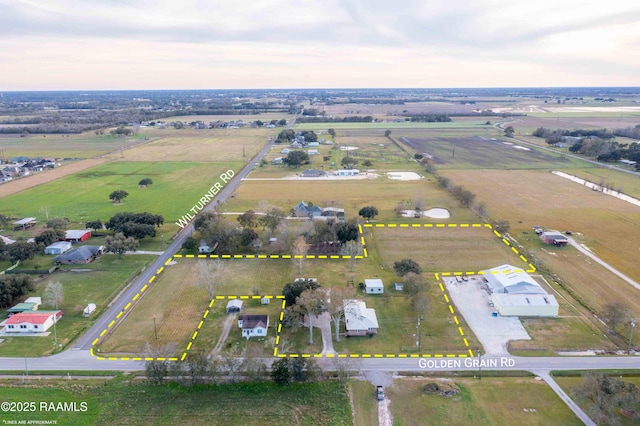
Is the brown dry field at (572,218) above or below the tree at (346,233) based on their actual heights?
below

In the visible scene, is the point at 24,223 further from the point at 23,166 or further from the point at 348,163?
the point at 348,163

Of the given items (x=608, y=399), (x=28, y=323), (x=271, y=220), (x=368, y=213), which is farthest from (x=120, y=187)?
(x=608, y=399)

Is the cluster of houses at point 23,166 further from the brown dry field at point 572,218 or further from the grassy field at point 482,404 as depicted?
the grassy field at point 482,404

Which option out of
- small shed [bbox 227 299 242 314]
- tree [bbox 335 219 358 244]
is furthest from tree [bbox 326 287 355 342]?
tree [bbox 335 219 358 244]

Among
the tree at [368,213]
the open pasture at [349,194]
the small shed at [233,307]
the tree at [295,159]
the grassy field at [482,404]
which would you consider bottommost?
the grassy field at [482,404]

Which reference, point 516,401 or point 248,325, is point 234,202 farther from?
point 516,401

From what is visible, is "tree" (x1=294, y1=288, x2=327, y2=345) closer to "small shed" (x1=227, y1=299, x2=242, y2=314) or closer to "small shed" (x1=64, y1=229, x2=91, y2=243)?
"small shed" (x1=227, y1=299, x2=242, y2=314)

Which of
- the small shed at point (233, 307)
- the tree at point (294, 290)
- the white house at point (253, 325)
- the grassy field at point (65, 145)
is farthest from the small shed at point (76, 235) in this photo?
the grassy field at point (65, 145)
